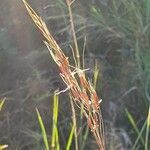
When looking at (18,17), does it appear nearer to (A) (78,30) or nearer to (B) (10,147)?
(A) (78,30)

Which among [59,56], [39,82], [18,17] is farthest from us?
[18,17]

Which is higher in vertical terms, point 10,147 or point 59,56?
point 59,56

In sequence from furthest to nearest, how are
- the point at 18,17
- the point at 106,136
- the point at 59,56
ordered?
the point at 18,17 → the point at 106,136 → the point at 59,56

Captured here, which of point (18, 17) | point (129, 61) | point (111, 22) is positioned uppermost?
point (18, 17)

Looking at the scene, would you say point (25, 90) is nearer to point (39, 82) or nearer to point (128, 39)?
point (39, 82)

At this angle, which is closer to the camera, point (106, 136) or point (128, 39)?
point (106, 136)

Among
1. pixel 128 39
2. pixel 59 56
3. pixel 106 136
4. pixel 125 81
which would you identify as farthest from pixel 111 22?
pixel 59 56
